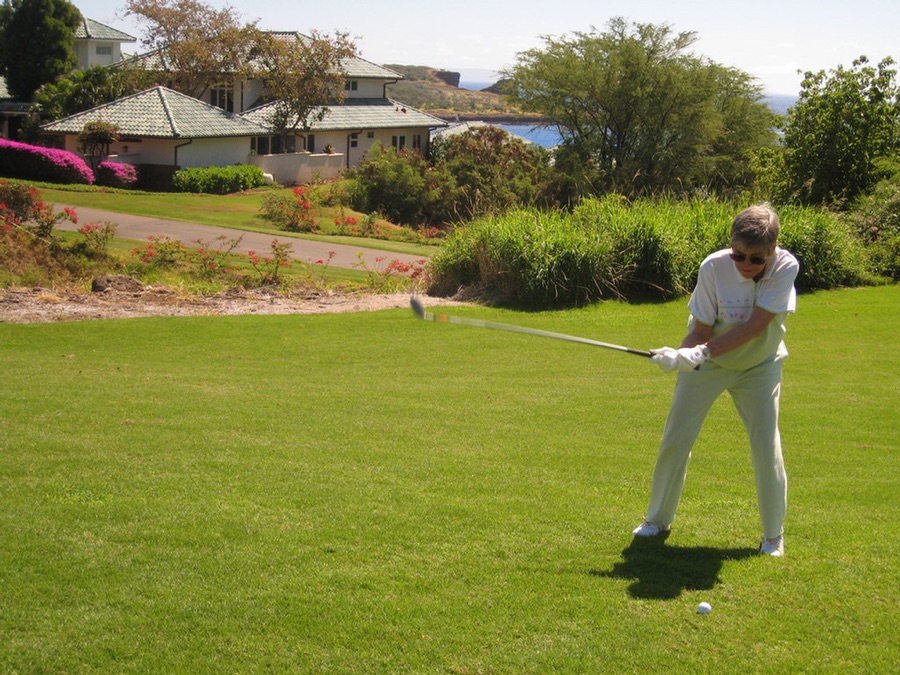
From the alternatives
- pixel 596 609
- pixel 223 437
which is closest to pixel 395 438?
pixel 223 437

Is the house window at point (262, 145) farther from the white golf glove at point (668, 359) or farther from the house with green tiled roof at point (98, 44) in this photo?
the white golf glove at point (668, 359)

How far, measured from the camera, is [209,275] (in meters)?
19.1

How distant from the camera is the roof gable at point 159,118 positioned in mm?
43344

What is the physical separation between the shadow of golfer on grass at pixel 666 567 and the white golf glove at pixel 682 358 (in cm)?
109

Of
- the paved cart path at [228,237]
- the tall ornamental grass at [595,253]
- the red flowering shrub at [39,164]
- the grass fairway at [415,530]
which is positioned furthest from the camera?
the red flowering shrub at [39,164]

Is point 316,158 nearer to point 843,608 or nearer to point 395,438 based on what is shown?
point 395,438

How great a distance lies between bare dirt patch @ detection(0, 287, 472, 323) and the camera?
14.9 metres

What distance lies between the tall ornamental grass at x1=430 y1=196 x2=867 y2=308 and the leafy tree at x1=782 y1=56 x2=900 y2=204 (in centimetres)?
756

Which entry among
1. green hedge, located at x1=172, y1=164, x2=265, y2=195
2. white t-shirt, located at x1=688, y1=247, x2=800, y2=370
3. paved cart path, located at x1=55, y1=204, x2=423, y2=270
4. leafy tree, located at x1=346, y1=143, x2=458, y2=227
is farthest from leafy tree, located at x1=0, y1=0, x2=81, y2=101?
white t-shirt, located at x1=688, y1=247, x2=800, y2=370

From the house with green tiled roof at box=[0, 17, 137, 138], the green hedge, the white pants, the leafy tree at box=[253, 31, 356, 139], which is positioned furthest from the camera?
the house with green tiled roof at box=[0, 17, 137, 138]

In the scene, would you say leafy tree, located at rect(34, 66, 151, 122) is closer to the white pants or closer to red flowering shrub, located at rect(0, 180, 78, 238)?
red flowering shrub, located at rect(0, 180, 78, 238)

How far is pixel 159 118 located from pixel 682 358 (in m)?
43.7

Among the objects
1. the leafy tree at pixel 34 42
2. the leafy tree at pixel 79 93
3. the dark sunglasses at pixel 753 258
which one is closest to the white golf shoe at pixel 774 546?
the dark sunglasses at pixel 753 258

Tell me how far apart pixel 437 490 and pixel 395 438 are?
5.19ft
